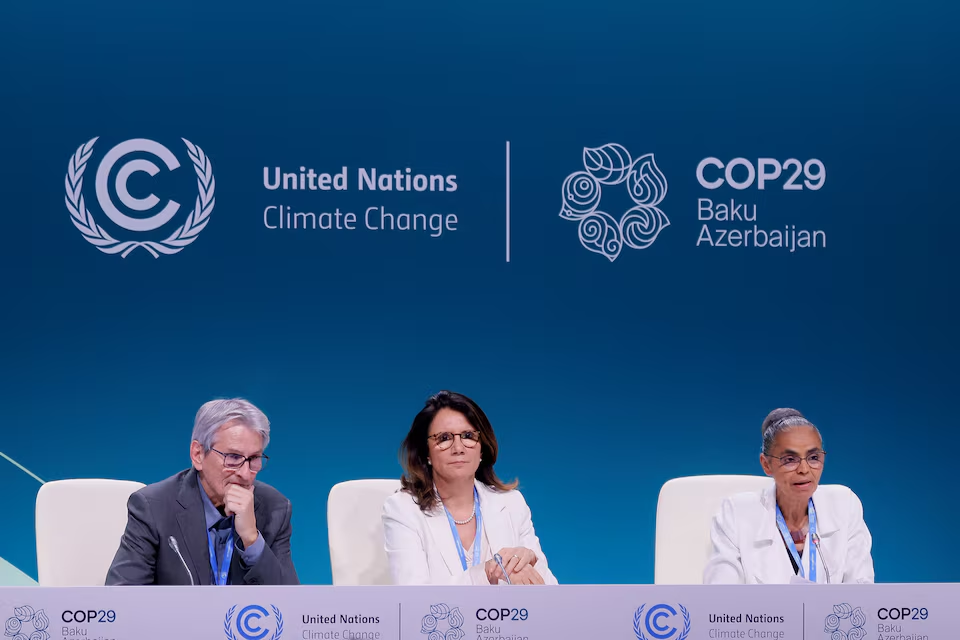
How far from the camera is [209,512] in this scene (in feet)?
8.76

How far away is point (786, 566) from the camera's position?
2791mm

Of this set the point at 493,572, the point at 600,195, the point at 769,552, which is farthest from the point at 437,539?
the point at 600,195

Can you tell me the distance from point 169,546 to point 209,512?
0.46ft

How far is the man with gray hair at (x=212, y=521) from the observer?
8.45ft

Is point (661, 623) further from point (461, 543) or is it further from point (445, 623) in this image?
point (461, 543)

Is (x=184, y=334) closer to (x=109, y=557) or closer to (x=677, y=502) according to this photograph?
(x=109, y=557)

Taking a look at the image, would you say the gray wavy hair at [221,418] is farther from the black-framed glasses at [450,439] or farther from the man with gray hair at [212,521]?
the black-framed glasses at [450,439]

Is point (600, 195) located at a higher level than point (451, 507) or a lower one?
higher

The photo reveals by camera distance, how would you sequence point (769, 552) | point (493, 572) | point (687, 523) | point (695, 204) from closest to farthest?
point (493, 572) → point (769, 552) → point (687, 523) → point (695, 204)

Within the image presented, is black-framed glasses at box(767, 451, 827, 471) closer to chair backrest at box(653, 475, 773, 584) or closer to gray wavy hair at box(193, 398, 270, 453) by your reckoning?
chair backrest at box(653, 475, 773, 584)

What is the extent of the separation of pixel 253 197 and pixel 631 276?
5.30 feet

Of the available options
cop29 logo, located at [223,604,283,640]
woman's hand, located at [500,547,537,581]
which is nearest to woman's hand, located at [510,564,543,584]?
woman's hand, located at [500,547,537,581]

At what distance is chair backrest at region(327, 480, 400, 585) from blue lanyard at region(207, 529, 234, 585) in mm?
472

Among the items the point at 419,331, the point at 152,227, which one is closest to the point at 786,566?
the point at 419,331
